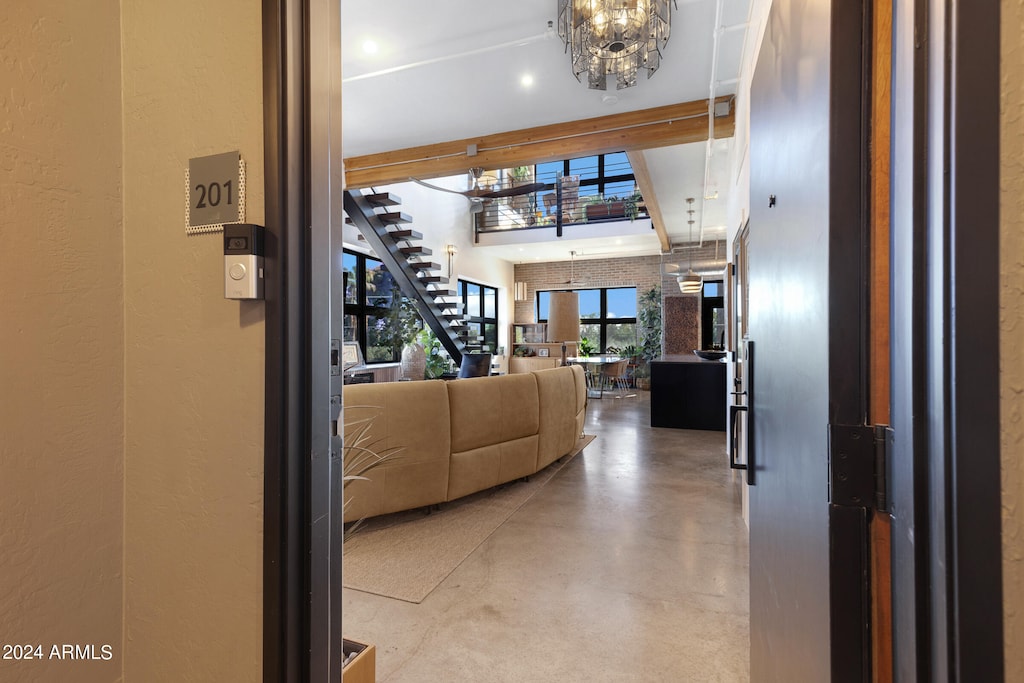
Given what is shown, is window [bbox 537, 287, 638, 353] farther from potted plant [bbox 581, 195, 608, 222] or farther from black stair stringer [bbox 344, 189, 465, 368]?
black stair stringer [bbox 344, 189, 465, 368]

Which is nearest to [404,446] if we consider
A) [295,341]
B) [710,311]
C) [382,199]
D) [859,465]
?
[295,341]

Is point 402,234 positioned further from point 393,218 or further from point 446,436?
point 446,436

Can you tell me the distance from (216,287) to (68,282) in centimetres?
34

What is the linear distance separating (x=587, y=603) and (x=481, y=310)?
9.31 m

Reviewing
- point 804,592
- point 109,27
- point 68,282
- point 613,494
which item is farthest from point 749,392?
point 613,494

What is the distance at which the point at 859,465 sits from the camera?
0.68 metres

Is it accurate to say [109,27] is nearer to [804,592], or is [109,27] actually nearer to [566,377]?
[804,592]

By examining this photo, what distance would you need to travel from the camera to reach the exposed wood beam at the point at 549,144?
412 cm

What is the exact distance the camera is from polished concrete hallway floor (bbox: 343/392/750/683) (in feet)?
5.84

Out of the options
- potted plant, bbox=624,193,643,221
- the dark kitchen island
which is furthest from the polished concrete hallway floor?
potted plant, bbox=624,193,643,221

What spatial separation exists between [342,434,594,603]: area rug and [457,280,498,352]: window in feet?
21.9

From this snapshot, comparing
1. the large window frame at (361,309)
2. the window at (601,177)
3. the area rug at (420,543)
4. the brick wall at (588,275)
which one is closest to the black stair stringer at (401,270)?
the large window frame at (361,309)

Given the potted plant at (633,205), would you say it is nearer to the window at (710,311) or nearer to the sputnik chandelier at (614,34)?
the window at (710,311)

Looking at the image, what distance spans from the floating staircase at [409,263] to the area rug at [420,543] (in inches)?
173
